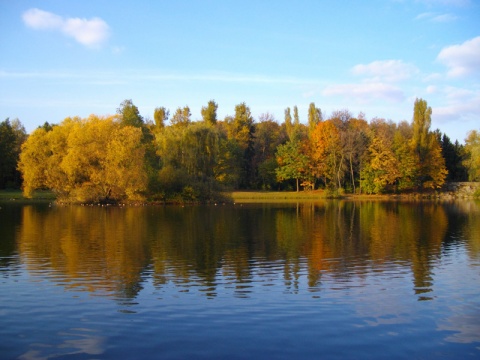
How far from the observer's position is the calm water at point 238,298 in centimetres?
845

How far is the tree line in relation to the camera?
50.9m

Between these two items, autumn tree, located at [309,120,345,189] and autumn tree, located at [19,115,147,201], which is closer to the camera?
autumn tree, located at [19,115,147,201]

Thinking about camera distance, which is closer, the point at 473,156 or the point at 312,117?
the point at 473,156

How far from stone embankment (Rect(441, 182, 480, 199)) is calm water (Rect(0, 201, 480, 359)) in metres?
57.0

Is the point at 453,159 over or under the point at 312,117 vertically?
under

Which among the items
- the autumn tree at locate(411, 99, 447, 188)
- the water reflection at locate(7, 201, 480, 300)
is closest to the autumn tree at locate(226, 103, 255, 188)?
the autumn tree at locate(411, 99, 447, 188)

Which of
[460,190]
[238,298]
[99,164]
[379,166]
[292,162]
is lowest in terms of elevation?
[238,298]

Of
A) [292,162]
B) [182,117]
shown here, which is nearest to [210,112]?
[182,117]

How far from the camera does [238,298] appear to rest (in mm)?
11633

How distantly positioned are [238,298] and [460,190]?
74.6 metres

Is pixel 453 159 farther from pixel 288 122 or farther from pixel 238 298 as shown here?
pixel 238 298

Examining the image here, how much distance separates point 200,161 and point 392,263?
40671 mm

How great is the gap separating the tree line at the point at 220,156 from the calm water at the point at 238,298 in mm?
28791

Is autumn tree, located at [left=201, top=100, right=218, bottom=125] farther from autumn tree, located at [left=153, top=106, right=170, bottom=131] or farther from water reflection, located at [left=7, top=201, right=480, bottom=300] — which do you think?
water reflection, located at [left=7, top=201, right=480, bottom=300]
